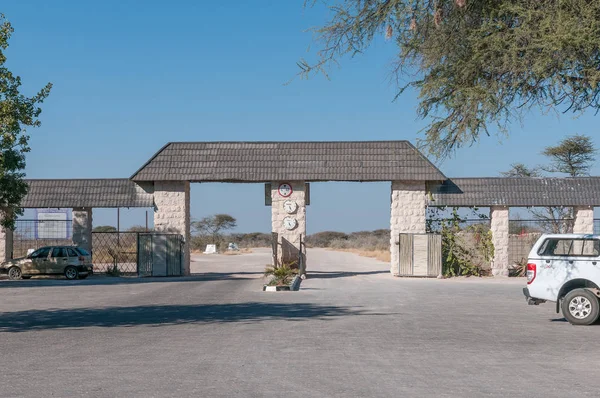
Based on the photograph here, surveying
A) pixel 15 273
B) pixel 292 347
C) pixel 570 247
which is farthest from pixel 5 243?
pixel 570 247

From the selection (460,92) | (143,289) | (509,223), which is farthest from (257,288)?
(460,92)

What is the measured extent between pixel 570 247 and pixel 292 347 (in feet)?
24.7

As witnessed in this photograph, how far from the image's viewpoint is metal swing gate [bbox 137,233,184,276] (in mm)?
34938

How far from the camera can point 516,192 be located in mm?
34500

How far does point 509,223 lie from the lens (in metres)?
36.4

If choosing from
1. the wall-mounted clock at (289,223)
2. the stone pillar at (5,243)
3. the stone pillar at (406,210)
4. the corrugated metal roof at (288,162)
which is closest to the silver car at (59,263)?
the stone pillar at (5,243)

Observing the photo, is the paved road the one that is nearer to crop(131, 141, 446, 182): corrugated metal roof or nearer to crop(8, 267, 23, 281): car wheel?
crop(131, 141, 446, 182): corrugated metal roof

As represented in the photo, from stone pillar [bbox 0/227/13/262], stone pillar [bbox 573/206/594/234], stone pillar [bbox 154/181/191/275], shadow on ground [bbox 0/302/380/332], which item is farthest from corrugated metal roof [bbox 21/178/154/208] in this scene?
stone pillar [bbox 573/206/594/234]

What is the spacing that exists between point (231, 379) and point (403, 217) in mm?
25018

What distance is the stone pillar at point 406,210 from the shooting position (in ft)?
113

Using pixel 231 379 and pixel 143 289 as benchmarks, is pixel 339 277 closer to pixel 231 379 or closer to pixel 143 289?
pixel 143 289

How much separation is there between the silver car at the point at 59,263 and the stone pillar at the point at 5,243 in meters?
1.38

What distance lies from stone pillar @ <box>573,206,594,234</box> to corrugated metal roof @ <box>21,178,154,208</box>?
18.4 m

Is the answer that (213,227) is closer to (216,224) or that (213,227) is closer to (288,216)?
(216,224)
